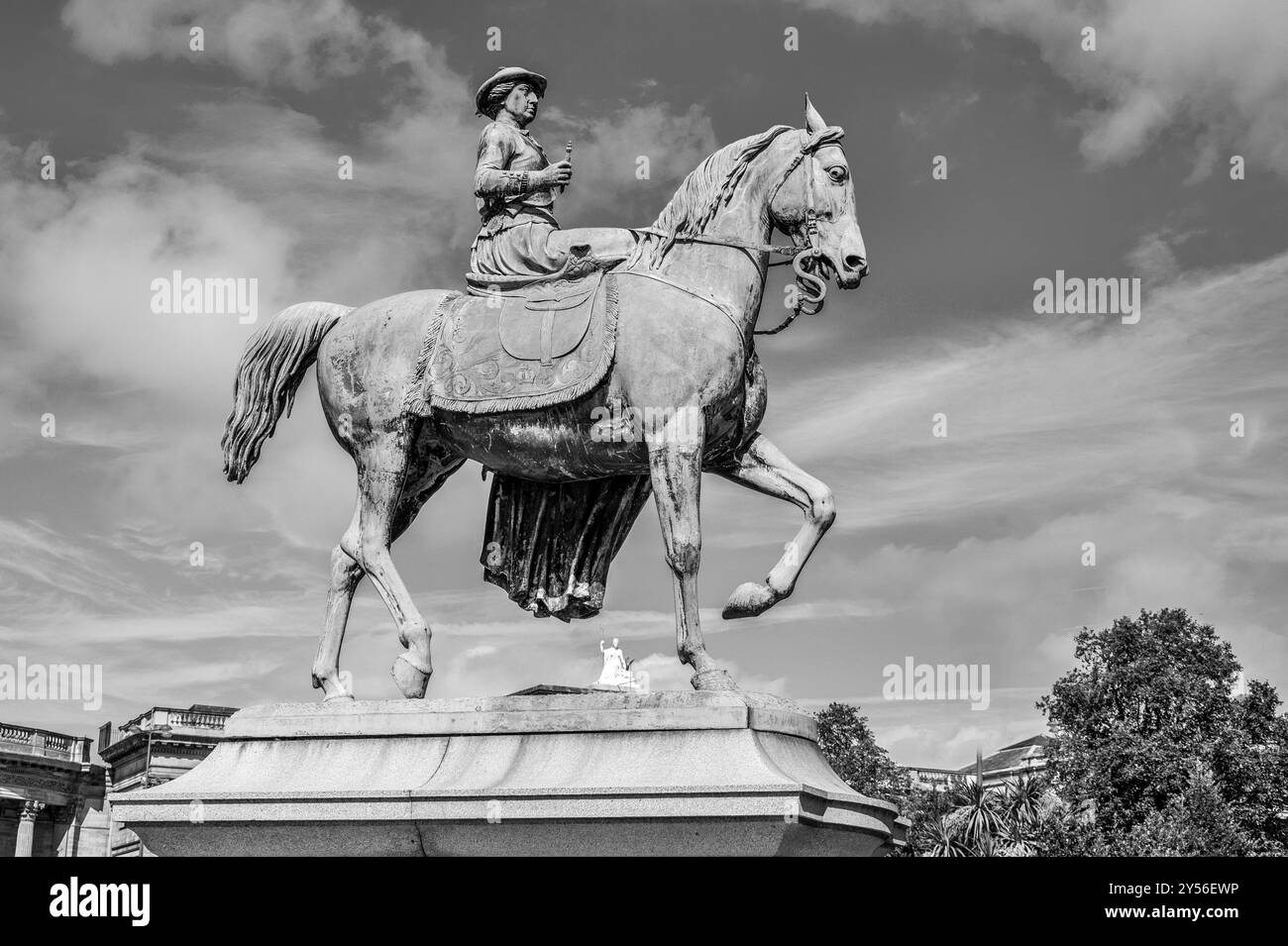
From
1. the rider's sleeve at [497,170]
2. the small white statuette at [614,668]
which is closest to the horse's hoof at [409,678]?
the rider's sleeve at [497,170]

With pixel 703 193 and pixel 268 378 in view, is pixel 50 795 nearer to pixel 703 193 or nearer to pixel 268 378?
pixel 268 378

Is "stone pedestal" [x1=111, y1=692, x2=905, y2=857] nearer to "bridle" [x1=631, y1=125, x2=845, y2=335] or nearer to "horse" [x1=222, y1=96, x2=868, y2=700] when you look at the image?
"horse" [x1=222, y1=96, x2=868, y2=700]

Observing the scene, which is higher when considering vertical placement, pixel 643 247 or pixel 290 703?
pixel 643 247

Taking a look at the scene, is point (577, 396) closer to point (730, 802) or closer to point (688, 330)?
point (688, 330)

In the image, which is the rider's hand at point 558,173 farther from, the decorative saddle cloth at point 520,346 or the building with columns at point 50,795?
the building with columns at point 50,795

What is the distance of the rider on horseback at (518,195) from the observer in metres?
11.3

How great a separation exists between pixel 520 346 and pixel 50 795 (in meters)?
63.9

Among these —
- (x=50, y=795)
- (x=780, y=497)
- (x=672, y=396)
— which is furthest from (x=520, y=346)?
(x=50, y=795)

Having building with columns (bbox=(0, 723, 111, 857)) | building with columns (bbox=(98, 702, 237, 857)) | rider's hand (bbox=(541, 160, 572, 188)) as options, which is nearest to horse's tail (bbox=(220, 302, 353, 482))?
rider's hand (bbox=(541, 160, 572, 188))

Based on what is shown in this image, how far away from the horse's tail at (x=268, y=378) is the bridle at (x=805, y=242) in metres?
2.85
